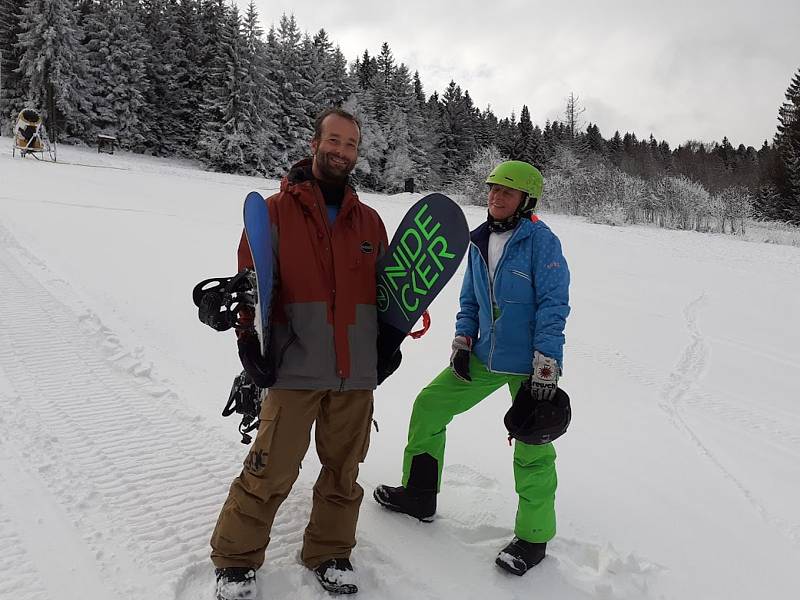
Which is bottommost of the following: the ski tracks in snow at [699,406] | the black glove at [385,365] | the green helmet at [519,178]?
the ski tracks in snow at [699,406]

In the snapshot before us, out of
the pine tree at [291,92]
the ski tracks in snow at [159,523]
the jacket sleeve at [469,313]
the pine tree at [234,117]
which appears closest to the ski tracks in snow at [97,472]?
the ski tracks in snow at [159,523]

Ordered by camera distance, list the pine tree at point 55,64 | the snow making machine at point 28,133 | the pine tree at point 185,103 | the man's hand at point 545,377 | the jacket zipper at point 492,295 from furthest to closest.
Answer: the pine tree at point 185,103, the pine tree at point 55,64, the snow making machine at point 28,133, the jacket zipper at point 492,295, the man's hand at point 545,377

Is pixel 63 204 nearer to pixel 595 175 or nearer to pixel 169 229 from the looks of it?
pixel 169 229

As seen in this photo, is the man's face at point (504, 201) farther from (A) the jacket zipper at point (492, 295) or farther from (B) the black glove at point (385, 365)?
(B) the black glove at point (385, 365)

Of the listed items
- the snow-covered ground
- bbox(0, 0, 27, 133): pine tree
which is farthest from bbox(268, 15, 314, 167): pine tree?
the snow-covered ground

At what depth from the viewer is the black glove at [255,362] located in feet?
7.05

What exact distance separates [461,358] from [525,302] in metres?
0.46

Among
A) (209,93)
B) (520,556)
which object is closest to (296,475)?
(520,556)

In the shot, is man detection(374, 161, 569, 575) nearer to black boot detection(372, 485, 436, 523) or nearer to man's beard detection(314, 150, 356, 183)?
black boot detection(372, 485, 436, 523)

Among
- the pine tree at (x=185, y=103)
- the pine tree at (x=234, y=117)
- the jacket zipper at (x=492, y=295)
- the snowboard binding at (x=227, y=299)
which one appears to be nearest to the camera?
the snowboard binding at (x=227, y=299)

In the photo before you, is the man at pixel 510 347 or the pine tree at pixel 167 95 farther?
the pine tree at pixel 167 95

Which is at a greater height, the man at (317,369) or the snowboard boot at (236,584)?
the man at (317,369)

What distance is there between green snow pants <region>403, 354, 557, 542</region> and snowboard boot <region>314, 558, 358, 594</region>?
26.1 inches

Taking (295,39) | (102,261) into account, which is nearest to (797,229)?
(102,261)
